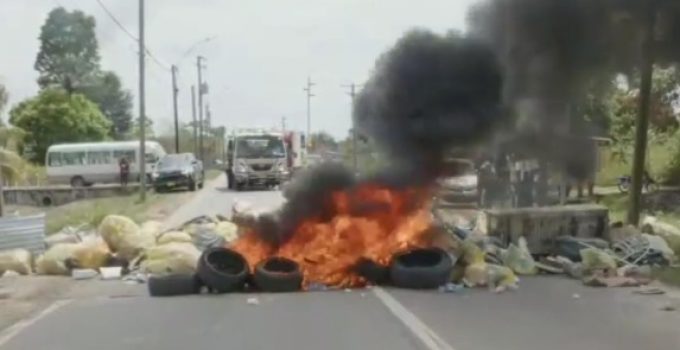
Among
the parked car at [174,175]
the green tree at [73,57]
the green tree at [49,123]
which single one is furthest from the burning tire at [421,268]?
the green tree at [73,57]

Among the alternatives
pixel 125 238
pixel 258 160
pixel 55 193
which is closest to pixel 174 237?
pixel 125 238

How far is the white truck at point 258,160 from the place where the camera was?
43.6m

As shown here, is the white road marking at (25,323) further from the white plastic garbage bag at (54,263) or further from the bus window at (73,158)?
the bus window at (73,158)

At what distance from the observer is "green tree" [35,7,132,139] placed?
→ 93.5 meters

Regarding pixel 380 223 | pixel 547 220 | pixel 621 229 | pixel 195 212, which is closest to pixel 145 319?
pixel 380 223

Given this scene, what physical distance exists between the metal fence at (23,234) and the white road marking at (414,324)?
23.0ft

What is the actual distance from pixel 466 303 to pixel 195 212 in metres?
19.3

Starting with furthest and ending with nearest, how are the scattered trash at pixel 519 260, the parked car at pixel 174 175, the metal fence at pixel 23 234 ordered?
the parked car at pixel 174 175
the metal fence at pixel 23 234
the scattered trash at pixel 519 260

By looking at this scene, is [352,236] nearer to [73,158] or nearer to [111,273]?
[111,273]

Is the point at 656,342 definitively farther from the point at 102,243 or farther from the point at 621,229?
the point at 102,243

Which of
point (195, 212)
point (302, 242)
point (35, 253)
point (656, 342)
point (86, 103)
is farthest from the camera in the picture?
point (86, 103)

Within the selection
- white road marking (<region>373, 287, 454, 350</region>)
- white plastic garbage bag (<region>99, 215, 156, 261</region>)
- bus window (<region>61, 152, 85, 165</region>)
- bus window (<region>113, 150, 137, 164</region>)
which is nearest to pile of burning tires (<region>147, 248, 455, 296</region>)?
white road marking (<region>373, 287, 454, 350</region>)

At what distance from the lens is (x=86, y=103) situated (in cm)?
7606

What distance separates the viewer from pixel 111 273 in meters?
15.7
